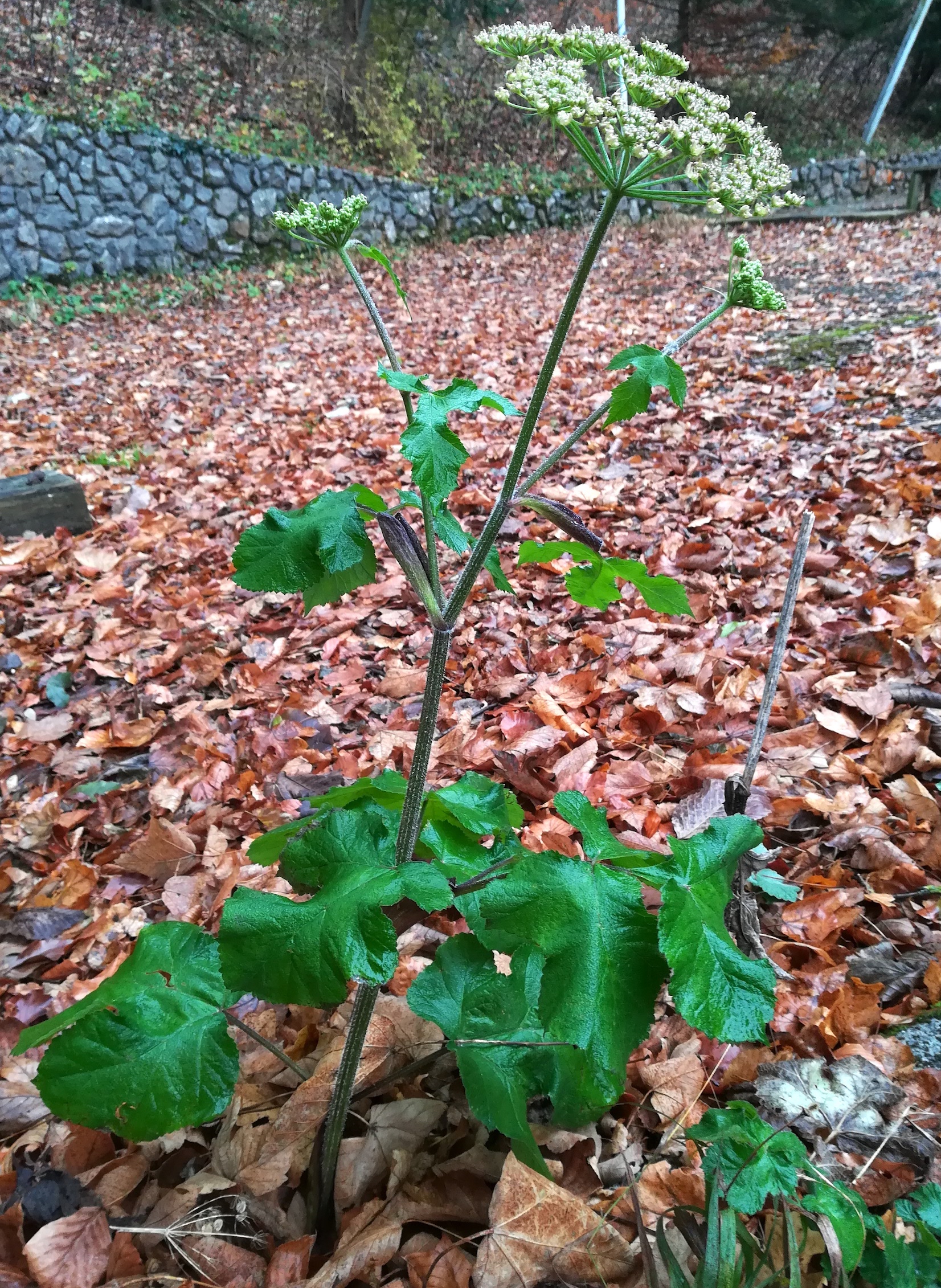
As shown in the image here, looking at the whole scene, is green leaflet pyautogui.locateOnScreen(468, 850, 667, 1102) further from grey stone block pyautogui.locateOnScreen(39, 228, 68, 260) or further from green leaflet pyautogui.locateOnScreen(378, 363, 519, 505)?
grey stone block pyautogui.locateOnScreen(39, 228, 68, 260)

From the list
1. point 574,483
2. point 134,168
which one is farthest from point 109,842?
point 134,168

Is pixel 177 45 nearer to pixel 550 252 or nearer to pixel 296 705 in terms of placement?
pixel 550 252

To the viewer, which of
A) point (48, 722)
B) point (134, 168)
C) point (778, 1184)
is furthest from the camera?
point (134, 168)

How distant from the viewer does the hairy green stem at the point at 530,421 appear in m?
0.98

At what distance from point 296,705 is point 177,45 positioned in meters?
14.9

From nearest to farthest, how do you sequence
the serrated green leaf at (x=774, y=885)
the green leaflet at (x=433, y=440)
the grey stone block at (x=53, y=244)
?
the green leaflet at (x=433, y=440) → the serrated green leaf at (x=774, y=885) → the grey stone block at (x=53, y=244)

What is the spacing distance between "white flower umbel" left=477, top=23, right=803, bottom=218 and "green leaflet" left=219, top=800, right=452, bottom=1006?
905 millimetres

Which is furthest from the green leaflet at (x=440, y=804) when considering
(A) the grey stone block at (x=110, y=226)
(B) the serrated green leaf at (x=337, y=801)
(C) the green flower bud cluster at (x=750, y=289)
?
(A) the grey stone block at (x=110, y=226)

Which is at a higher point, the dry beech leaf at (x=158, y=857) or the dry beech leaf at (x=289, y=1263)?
the dry beech leaf at (x=289, y=1263)

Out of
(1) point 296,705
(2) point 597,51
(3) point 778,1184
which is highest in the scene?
(2) point 597,51

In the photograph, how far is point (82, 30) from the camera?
11.8m

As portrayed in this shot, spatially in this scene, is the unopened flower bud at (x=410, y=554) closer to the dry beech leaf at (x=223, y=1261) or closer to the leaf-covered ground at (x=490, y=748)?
the leaf-covered ground at (x=490, y=748)

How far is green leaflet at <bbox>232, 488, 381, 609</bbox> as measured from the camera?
1034mm

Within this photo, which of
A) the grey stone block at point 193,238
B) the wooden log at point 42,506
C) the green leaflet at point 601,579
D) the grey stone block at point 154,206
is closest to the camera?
the green leaflet at point 601,579
